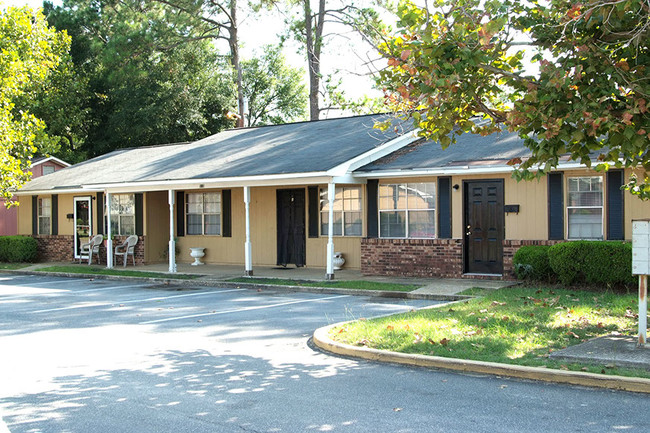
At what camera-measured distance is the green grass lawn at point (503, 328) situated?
818cm

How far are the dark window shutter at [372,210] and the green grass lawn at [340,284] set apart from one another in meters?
2.53

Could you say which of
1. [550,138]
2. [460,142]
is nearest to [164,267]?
[460,142]

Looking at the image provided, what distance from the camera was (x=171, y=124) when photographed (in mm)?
37844

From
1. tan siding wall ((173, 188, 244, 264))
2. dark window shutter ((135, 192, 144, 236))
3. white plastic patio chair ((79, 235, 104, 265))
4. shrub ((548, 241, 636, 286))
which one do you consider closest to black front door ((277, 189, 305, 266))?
tan siding wall ((173, 188, 244, 264))

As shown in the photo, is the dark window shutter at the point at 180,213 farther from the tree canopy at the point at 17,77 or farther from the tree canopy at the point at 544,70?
the tree canopy at the point at 544,70

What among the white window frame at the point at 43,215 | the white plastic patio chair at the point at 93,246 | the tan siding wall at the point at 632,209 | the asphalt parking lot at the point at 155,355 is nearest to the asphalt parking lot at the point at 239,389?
the asphalt parking lot at the point at 155,355

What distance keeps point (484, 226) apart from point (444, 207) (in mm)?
1102

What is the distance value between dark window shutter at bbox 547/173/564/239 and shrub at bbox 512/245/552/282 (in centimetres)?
64

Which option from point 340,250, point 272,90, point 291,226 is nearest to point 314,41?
point 272,90

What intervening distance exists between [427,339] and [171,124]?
3130cm

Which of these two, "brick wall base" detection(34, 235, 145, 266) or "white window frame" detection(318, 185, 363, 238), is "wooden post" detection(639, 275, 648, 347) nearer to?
"white window frame" detection(318, 185, 363, 238)

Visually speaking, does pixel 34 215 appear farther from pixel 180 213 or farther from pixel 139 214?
pixel 180 213

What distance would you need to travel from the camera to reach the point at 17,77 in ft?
84.1

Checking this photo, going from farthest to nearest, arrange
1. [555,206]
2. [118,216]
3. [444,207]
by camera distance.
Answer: [118,216] < [444,207] < [555,206]
